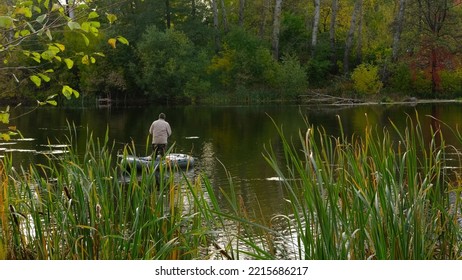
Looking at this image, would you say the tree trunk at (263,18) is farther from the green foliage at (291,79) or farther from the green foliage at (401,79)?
the green foliage at (401,79)

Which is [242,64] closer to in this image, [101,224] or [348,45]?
[348,45]

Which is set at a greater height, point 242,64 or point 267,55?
point 267,55

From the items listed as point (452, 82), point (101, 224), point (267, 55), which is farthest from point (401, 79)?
point (101, 224)

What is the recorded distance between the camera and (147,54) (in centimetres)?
5378

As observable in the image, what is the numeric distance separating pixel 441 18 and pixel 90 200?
47.2 m

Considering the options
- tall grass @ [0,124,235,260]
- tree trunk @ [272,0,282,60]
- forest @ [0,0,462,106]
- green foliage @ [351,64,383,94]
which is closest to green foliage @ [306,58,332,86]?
forest @ [0,0,462,106]

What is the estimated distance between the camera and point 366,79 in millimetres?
48906

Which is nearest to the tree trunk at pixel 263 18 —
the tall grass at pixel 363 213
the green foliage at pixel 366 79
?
the green foliage at pixel 366 79

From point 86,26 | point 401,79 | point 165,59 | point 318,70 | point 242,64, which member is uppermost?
point 86,26

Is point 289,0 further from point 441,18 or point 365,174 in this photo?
point 365,174

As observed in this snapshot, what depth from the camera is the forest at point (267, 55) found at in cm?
4972

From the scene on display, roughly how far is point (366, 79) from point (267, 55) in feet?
25.6

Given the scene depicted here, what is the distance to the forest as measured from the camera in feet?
163

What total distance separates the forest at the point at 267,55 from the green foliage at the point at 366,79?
0.07 metres
